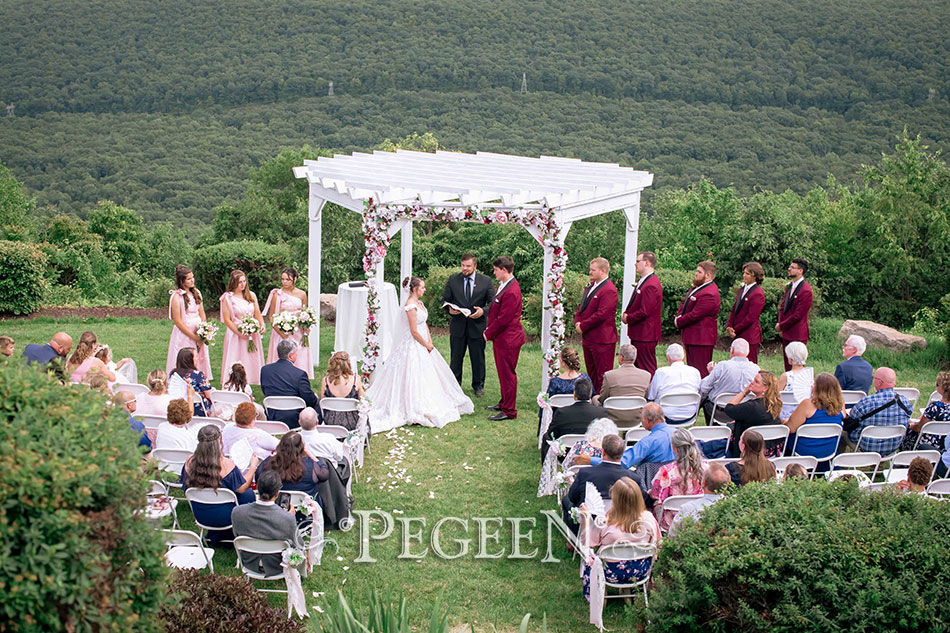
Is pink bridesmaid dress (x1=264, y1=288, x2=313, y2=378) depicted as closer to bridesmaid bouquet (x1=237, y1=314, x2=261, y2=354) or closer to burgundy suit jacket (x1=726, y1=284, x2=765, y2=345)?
bridesmaid bouquet (x1=237, y1=314, x2=261, y2=354)

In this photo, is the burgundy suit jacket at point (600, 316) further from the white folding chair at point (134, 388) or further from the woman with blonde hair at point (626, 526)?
the white folding chair at point (134, 388)

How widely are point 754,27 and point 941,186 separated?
2671cm

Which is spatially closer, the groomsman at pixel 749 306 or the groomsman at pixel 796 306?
the groomsman at pixel 749 306

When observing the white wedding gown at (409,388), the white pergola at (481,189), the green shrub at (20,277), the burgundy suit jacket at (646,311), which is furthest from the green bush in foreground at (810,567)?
the green shrub at (20,277)

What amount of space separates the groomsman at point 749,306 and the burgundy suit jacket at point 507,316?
246 cm

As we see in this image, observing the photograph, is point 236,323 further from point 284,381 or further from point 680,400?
point 680,400

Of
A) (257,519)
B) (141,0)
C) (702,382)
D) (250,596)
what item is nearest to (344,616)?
(250,596)

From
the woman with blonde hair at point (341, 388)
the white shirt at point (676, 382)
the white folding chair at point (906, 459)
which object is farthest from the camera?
the white shirt at point (676, 382)

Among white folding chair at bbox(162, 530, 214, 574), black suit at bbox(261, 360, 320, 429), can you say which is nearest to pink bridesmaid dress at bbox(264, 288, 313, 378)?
black suit at bbox(261, 360, 320, 429)

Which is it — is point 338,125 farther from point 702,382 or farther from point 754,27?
point 702,382

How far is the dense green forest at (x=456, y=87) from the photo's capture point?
38.0m

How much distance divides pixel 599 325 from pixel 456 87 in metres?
36.2

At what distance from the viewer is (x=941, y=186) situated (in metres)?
19.5

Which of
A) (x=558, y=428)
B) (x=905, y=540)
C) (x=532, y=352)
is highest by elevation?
(x=905, y=540)
